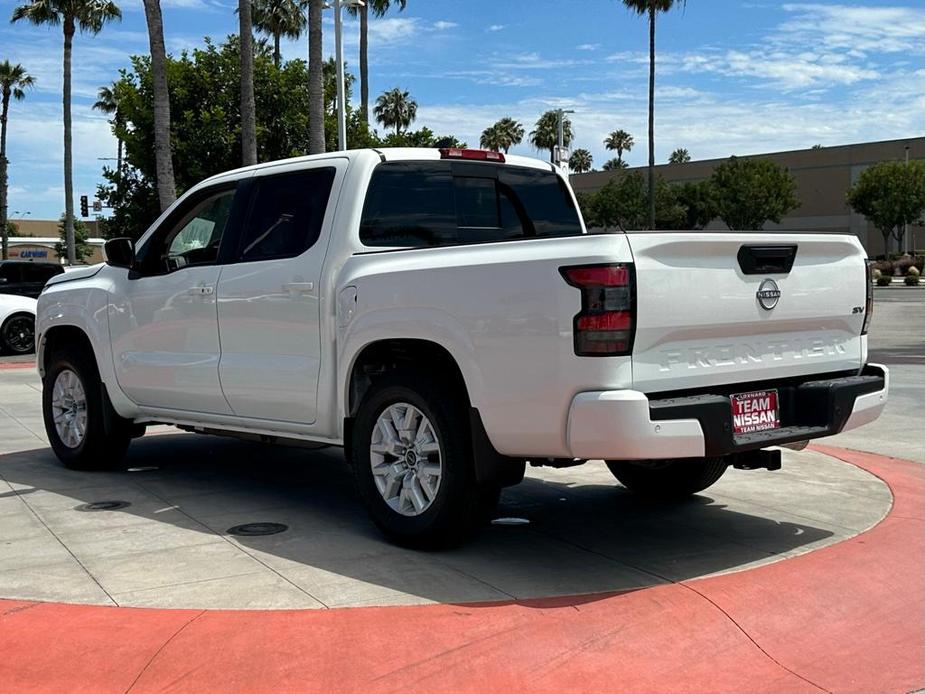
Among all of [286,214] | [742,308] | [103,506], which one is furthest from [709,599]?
[103,506]

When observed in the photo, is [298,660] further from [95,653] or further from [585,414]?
[585,414]

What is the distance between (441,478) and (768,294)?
6.12 feet

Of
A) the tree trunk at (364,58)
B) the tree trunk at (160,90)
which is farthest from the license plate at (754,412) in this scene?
the tree trunk at (364,58)

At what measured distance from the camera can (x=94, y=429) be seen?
794cm

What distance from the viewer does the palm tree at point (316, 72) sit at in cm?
2402

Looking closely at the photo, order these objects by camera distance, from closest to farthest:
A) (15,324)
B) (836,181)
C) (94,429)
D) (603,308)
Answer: (603,308)
(94,429)
(15,324)
(836,181)

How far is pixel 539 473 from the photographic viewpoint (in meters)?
8.05

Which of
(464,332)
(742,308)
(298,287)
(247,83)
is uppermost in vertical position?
(247,83)

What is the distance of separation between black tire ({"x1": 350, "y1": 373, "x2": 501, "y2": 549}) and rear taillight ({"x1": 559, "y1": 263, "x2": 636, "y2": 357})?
0.90 metres

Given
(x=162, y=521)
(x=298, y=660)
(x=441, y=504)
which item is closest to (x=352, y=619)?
(x=298, y=660)

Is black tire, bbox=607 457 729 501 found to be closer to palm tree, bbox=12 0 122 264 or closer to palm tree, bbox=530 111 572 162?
palm tree, bbox=12 0 122 264

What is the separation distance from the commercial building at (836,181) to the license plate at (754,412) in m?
80.4

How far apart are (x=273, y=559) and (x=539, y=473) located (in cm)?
292

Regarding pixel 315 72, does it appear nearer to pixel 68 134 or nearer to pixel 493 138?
pixel 68 134
